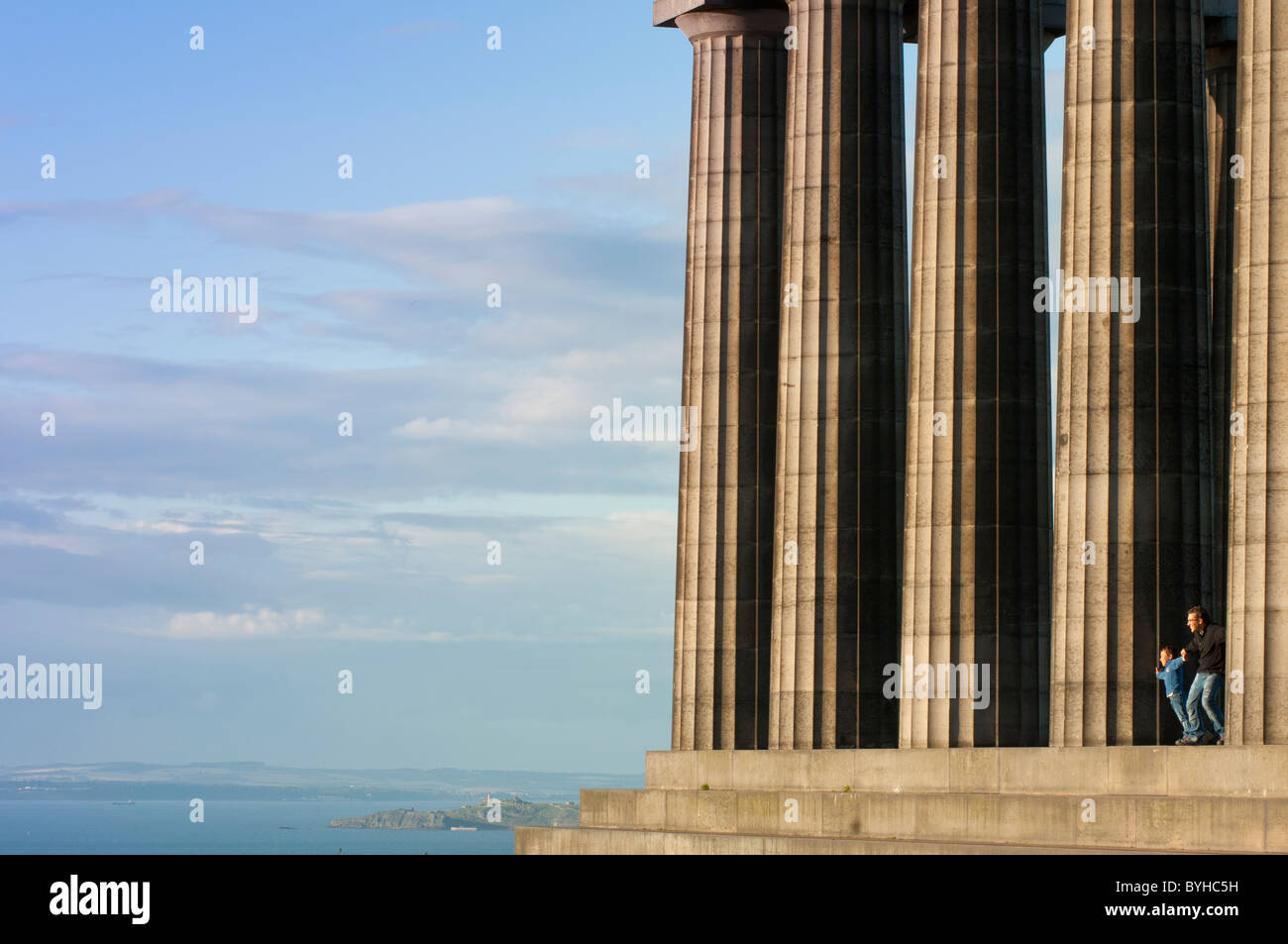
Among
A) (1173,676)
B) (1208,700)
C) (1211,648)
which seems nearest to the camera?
(1211,648)

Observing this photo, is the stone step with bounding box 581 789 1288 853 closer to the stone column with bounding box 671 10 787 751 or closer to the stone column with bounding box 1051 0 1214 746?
the stone column with bounding box 1051 0 1214 746

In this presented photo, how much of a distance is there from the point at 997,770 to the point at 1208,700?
7055mm

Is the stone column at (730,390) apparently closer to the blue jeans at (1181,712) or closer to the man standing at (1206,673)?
the blue jeans at (1181,712)

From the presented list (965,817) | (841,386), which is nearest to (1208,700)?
(965,817)

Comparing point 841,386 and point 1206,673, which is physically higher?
point 841,386

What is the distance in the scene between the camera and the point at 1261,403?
57.0 metres

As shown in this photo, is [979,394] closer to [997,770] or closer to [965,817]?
[997,770]

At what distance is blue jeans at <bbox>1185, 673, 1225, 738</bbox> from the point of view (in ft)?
194

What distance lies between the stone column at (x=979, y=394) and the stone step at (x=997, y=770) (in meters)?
1.89

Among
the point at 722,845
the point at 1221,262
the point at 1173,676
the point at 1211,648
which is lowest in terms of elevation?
the point at 722,845

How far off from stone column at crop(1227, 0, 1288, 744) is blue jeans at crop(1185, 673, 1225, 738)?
4.53ft

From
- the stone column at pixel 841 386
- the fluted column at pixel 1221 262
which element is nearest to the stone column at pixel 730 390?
the stone column at pixel 841 386

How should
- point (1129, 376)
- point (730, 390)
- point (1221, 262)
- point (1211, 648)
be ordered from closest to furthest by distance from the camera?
1. point (1211, 648)
2. point (1129, 376)
3. point (1221, 262)
4. point (730, 390)
